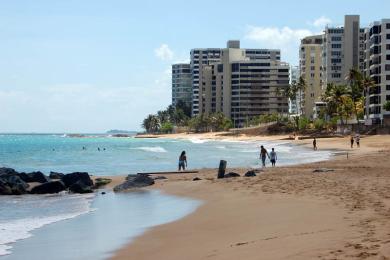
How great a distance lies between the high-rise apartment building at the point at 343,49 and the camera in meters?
170

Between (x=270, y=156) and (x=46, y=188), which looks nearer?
(x=46, y=188)

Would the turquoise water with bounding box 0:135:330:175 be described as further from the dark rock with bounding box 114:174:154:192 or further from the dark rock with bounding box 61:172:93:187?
the dark rock with bounding box 114:174:154:192

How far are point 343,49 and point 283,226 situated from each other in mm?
167410

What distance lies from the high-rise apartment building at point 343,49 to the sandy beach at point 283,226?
156251 millimetres

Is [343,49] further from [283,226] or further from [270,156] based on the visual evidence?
[283,226]

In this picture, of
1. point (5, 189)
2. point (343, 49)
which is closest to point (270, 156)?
point (5, 189)

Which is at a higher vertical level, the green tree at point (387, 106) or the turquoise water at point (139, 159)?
the green tree at point (387, 106)

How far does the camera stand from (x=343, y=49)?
17188 cm

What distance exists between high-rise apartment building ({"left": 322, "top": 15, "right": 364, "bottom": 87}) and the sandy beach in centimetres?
15625

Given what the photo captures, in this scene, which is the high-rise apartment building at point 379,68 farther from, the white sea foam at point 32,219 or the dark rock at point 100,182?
the white sea foam at point 32,219

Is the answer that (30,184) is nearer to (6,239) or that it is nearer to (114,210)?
(114,210)

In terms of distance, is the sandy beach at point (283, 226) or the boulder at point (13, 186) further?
the boulder at point (13, 186)

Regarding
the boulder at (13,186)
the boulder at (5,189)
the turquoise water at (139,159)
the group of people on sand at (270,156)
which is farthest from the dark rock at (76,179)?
the group of people on sand at (270,156)

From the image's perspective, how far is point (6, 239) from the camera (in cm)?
1387
